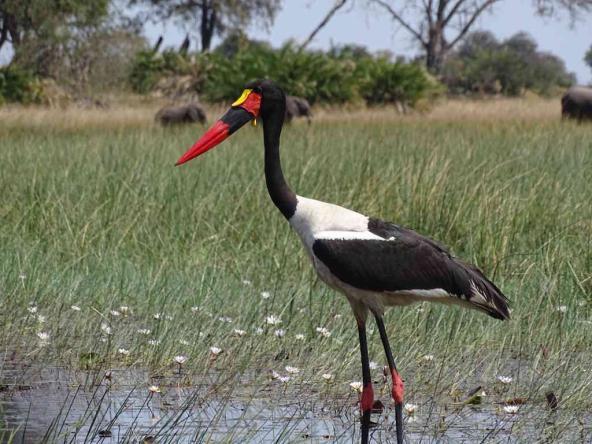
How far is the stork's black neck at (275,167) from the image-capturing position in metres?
4.25

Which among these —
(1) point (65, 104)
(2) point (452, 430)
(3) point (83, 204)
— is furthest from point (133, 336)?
(1) point (65, 104)

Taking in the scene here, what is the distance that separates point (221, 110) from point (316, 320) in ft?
60.3

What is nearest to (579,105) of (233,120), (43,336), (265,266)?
(265,266)

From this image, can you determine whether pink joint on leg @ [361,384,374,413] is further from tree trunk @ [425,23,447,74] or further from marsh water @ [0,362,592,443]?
tree trunk @ [425,23,447,74]

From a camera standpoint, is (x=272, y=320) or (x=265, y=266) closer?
(x=272, y=320)

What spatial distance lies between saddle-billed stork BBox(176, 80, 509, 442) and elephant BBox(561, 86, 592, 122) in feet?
56.5

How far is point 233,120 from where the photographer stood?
4.41 meters

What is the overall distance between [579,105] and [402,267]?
17770 mm

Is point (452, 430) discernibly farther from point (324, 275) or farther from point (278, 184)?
point (278, 184)

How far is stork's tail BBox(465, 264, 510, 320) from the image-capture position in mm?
4262

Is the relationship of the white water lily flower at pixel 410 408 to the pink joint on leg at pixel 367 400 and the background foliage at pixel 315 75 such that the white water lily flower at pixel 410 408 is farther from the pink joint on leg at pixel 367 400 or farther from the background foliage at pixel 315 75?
the background foliage at pixel 315 75

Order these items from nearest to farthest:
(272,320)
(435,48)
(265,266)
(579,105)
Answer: (272,320)
(265,266)
(579,105)
(435,48)

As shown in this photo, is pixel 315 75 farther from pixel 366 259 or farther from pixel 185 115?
pixel 366 259

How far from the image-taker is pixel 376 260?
4.20 m
